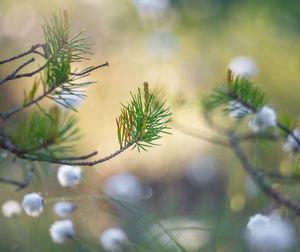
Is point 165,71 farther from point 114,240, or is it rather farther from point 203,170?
point 114,240

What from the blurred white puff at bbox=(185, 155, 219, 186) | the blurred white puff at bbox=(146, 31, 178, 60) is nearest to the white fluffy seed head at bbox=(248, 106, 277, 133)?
the blurred white puff at bbox=(185, 155, 219, 186)

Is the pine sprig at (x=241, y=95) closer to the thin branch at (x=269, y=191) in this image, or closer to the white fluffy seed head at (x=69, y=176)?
the thin branch at (x=269, y=191)

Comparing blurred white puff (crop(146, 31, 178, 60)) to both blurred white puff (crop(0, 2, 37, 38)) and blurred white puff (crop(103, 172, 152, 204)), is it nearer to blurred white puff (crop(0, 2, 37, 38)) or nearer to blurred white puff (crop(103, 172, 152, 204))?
blurred white puff (crop(0, 2, 37, 38))

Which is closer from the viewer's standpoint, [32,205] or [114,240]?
[32,205]

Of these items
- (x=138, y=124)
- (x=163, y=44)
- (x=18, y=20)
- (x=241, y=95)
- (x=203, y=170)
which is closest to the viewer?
(x=138, y=124)

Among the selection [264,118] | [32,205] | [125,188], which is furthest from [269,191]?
[125,188]
